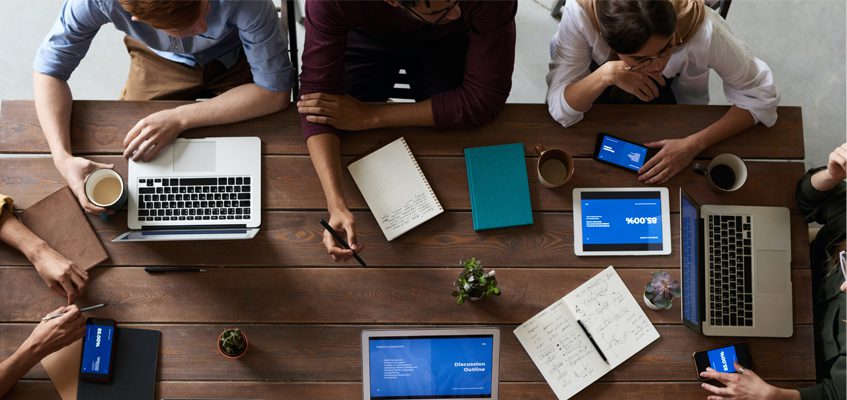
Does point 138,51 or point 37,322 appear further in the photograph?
point 138,51

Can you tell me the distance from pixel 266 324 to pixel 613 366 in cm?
97

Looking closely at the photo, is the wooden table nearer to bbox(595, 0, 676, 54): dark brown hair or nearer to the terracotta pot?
the terracotta pot

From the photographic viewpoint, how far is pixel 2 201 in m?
1.70

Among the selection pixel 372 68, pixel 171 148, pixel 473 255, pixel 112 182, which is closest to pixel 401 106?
pixel 372 68

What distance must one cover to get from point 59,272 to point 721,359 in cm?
182

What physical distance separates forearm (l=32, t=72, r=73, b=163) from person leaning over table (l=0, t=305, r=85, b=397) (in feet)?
1.43

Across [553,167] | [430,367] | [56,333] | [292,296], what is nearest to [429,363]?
[430,367]

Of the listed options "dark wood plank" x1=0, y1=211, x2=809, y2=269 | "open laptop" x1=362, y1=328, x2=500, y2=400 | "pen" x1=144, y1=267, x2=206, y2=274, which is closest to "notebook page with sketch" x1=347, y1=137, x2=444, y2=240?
"dark wood plank" x1=0, y1=211, x2=809, y2=269

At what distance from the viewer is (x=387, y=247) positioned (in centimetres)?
178

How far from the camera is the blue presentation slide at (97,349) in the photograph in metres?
1.69

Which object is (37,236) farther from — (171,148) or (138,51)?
(138,51)

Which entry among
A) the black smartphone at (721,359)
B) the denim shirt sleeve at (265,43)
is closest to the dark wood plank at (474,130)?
the denim shirt sleeve at (265,43)

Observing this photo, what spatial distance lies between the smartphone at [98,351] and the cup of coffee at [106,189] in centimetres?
30

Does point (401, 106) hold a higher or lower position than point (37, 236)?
higher
